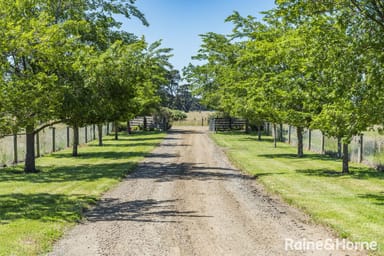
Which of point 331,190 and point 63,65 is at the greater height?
point 63,65

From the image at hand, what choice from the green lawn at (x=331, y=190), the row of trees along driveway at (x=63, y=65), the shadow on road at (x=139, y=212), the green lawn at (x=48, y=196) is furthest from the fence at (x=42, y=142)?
the green lawn at (x=331, y=190)

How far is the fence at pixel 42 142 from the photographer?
25438 millimetres

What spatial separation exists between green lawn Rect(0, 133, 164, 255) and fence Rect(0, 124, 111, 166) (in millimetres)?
1328

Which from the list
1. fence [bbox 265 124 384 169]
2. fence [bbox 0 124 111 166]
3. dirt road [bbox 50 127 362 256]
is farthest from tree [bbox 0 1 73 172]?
fence [bbox 265 124 384 169]

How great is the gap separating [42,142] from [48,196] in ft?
55.4

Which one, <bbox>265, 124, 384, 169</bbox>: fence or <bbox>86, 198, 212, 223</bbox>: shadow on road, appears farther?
<bbox>265, 124, 384, 169</bbox>: fence

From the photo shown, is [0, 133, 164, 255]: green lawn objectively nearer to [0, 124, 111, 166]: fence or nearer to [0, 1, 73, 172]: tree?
[0, 124, 111, 166]: fence

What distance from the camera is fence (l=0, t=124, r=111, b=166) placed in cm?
2544

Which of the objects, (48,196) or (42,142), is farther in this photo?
(42,142)

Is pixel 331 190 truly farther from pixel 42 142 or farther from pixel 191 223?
pixel 42 142

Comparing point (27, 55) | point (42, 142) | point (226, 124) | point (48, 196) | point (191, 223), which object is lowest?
point (48, 196)

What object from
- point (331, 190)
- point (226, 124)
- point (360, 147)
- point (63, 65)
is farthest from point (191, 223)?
point (226, 124)

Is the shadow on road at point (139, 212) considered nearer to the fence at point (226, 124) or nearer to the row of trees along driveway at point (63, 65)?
the row of trees along driveway at point (63, 65)

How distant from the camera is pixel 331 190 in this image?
15727 millimetres
